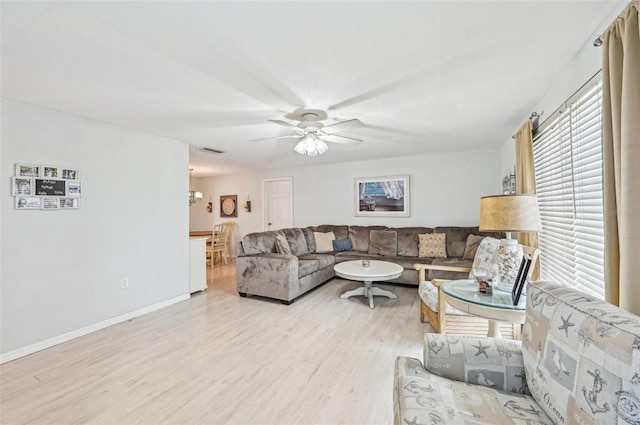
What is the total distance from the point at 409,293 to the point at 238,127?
10.9ft

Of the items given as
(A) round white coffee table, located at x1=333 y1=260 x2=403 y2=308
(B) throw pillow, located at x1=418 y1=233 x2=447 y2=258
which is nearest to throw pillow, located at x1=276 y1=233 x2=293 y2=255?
(A) round white coffee table, located at x1=333 y1=260 x2=403 y2=308

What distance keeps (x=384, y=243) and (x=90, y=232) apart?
164 inches

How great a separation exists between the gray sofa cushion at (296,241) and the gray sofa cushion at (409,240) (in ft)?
5.67

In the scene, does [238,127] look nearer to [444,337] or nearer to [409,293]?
[444,337]

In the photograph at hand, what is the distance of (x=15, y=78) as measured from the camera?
2.01 m

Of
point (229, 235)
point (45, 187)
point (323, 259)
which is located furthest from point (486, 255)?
point (229, 235)

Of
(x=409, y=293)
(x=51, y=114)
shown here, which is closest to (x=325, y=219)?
(x=409, y=293)

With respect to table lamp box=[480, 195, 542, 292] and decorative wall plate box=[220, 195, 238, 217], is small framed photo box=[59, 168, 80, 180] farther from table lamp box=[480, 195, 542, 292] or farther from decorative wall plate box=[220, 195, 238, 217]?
decorative wall plate box=[220, 195, 238, 217]

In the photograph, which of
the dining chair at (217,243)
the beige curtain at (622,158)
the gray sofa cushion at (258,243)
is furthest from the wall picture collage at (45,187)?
the beige curtain at (622,158)

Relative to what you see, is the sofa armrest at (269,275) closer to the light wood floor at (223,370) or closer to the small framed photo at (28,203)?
the light wood floor at (223,370)

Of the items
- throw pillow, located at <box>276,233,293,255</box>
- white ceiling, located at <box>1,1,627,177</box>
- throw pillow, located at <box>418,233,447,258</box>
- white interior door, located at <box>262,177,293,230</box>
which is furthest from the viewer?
white interior door, located at <box>262,177,293,230</box>

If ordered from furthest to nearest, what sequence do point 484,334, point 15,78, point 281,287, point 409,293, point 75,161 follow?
point 409,293 < point 281,287 < point 75,161 < point 484,334 < point 15,78

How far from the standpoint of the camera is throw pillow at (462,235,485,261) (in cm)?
405

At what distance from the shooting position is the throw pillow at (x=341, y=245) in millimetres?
5192
